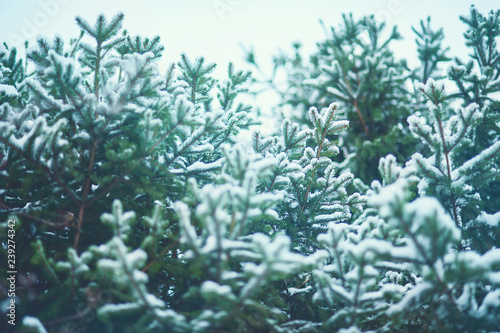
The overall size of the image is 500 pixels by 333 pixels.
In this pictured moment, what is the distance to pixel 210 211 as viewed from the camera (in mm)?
1648

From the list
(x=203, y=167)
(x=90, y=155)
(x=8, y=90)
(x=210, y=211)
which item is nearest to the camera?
(x=210, y=211)

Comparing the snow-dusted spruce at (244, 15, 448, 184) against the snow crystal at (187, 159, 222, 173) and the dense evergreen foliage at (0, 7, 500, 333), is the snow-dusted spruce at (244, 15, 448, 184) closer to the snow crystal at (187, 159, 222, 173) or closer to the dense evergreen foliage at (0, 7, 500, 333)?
the dense evergreen foliage at (0, 7, 500, 333)

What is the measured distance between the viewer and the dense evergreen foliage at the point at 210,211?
1.65 meters

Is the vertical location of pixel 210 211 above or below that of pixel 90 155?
below

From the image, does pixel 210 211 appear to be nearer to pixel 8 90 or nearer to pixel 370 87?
pixel 8 90

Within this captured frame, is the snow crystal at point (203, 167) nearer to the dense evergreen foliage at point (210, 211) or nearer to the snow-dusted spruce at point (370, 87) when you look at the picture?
the dense evergreen foliage at point (210, 211)

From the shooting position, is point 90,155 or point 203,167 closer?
point 90,155

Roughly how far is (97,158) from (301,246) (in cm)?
215

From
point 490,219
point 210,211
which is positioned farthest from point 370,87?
point 210,211

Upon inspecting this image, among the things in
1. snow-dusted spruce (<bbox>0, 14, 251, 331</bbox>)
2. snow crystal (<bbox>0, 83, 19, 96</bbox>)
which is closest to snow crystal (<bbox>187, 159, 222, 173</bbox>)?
snow-dusted spruce (<bbox>0, 14, 251, 331</bbox>)

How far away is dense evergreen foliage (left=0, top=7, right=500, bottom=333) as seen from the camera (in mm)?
1652

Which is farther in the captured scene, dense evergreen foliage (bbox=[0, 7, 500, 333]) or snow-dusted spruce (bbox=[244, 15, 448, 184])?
snow-dusted spruce (bbox=[244, 15, 448, 184])

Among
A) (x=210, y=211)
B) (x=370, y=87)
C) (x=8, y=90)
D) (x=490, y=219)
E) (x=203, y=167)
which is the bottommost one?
(x=210, y=211)

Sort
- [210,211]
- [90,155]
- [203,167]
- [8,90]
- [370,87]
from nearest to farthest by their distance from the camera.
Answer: [210,211], [90,155], [203,167], [8,90], [370,87]
